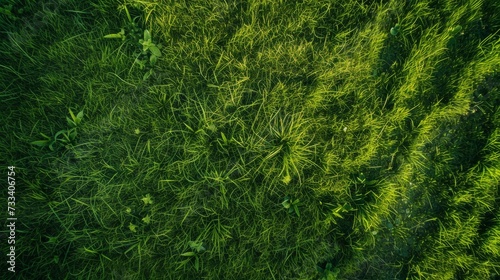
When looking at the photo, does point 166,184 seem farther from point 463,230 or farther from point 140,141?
point 463,230

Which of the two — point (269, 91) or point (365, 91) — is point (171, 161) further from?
point (365, 91)

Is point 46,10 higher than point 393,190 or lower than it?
higher

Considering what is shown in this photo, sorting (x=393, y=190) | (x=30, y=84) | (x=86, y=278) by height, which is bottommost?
(x=86, y=278)

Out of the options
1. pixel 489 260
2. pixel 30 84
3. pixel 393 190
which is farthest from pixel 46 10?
pixel 489 260

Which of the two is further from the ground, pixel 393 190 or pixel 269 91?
pixel 269 91

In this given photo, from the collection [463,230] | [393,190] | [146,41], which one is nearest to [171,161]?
[146,41]

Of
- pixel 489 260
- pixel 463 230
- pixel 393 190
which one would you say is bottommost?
pixel 489 260
